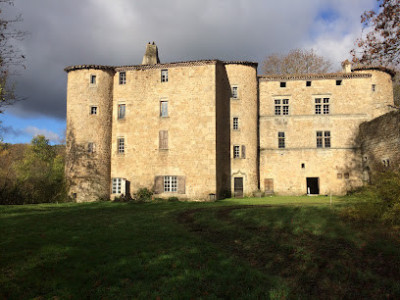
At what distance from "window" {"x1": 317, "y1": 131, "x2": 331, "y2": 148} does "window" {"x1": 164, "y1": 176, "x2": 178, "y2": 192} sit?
14204 millimetres

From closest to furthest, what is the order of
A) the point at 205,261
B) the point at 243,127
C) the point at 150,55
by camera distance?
the point at 205,261 < the point at 243,127 < the point at 150,55

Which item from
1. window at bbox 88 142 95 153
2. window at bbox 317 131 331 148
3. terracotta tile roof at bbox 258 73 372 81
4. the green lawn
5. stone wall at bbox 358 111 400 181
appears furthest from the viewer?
terracotta tile roof at bbox 258 73 372 81

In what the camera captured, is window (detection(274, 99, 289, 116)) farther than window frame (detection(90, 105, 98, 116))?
Yes

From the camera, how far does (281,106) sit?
28.4m

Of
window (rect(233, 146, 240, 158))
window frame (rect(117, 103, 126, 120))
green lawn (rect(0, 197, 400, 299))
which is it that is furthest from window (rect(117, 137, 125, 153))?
green lawn (rect(0, 197, 400, 299))

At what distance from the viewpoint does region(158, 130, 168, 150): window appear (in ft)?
82.3

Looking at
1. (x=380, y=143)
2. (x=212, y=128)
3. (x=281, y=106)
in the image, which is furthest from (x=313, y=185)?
(x=212, y=128)

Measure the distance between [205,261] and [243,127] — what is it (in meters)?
19.6

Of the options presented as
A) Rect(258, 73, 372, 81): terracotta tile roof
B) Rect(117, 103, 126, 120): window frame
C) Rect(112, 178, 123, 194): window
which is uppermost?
Rect(258, 73, 372, 81): terracotta tile roof

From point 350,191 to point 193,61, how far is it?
18380 mm

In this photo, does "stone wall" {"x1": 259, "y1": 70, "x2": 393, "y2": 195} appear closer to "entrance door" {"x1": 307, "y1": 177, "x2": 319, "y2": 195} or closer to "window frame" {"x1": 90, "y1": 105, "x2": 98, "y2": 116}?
"entrance door" {"x1": 307, "y1": 177, "x2": 319, "y2": 195}

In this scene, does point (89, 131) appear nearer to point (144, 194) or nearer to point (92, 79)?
point (92, 79)

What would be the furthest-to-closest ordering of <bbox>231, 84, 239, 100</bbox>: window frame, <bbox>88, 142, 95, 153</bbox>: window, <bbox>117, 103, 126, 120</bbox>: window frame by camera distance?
1. <bbox>231, 84, 239, 100</bbox>: window frame
2. <bbox>117, 103, 126, 120</bbox>: window frame
3. <bbox>88, 142, 95, 153</bbox>: window

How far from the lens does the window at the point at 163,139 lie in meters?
25.1
